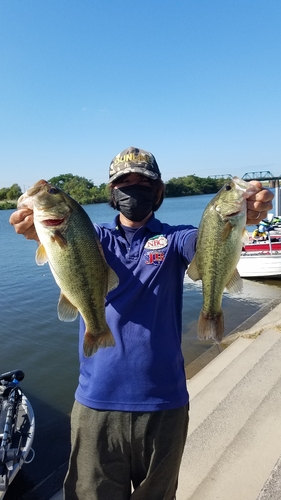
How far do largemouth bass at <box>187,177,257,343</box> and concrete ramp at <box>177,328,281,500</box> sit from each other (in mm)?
1622

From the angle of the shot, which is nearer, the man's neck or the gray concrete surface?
the man's neck

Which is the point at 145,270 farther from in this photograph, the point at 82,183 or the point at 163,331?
the point at 82,183

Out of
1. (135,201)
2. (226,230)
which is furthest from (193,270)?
(135,201)

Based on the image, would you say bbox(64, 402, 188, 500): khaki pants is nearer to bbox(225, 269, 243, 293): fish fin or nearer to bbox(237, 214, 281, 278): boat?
bbox(225, 269, 243, 293): fish fin

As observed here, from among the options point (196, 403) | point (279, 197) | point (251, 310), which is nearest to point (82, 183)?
point (279, 197)

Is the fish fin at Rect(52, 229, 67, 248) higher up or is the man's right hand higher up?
the man's right hand

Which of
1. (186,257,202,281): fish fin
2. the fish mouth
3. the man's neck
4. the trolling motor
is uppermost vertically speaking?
the fish mouth

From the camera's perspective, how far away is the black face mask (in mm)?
2883

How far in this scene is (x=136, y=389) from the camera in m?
2.46

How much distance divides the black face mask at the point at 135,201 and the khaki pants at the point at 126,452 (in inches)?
57.0

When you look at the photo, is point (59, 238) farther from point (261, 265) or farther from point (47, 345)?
point (261, 265)

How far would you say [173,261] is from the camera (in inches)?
107

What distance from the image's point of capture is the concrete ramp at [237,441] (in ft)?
11.9

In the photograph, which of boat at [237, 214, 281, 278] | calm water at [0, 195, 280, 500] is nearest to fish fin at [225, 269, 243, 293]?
calm water at [0, 195, 280, 500]
